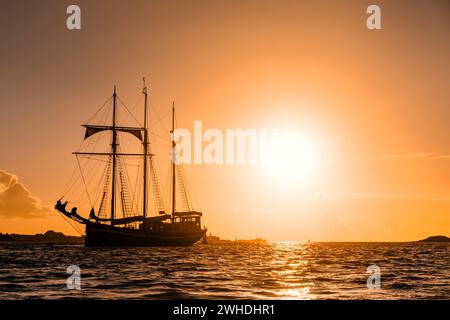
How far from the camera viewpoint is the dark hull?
90562 mm

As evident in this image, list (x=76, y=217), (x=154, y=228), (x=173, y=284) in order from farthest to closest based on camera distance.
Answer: (x=154, y=228), (x=76, y=217), (x=173, y=284)

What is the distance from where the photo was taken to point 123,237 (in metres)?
92.0

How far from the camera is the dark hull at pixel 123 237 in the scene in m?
90.6

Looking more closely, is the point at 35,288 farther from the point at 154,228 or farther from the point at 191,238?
the point at 191,238

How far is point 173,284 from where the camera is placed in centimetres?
2461

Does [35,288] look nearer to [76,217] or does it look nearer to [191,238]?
[76,217]

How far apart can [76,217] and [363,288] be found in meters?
73.5

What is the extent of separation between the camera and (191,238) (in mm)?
106562
